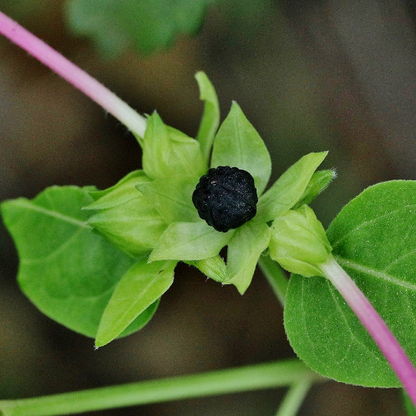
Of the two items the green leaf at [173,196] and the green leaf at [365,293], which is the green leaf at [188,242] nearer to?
the green leaf at [173,196]

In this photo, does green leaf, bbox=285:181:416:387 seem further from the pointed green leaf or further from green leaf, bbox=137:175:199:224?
the pointed green leaf

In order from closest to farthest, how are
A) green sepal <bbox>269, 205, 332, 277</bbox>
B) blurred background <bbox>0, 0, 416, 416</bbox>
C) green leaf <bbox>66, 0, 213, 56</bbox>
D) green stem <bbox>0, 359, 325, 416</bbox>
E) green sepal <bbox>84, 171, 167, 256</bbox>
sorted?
green sepal <bbox>269, 205, 332, 277</bbox> < green sepal <bbox>84, 171, 167, 256</bbox> < green stem <bbox>0, 359, 325, 416</bbox> < green leaf <bbox>66, 0, 213, 56</bbox> < blurred background <bbox>0, 0, 416, 416</bbox>

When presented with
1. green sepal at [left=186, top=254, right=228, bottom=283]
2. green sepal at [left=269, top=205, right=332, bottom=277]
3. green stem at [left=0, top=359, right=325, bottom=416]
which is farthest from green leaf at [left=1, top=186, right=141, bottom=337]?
green sepal at [left=269, top=205, right=332, bottom=277]

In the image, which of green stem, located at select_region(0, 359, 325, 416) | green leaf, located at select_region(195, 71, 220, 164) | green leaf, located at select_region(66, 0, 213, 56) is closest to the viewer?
green leaf, located at select_region(195, 71, 220, 164)

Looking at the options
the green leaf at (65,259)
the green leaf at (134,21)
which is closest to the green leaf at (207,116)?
the green leaf at (65,259)

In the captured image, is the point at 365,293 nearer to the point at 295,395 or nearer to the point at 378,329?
the point at 378,329

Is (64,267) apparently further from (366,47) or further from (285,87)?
(366,47)

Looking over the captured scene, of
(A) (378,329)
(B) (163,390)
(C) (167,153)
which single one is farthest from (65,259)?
(A) (378,329)
